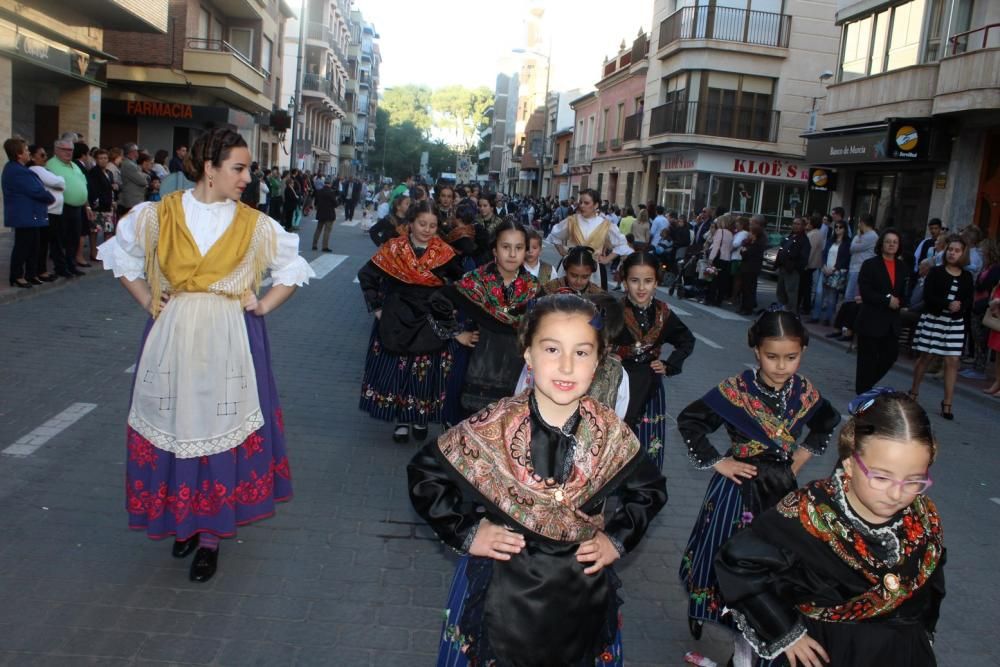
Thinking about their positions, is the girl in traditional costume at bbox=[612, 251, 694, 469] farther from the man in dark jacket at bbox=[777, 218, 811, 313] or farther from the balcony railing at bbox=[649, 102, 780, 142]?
the balcony railing at bbox=[649, 102, 780, 142]

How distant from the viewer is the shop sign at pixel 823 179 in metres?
22.8

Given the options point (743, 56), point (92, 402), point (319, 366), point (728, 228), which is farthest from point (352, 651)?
point (743, 56)

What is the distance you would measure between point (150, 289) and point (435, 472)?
2.09 meters

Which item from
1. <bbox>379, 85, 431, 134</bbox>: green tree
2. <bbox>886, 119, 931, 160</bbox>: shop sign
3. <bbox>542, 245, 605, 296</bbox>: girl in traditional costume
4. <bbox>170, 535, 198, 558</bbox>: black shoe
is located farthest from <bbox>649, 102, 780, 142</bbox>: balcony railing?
<bbox>379, 85, 431, 134</bbox>: green tree

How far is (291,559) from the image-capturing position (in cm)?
450

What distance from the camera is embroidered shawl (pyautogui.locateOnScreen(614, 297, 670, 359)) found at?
504 centimetres

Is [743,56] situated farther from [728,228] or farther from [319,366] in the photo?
[319,366]

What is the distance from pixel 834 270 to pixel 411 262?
1110 centimetres

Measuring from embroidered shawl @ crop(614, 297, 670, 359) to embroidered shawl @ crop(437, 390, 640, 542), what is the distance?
2.43 meters

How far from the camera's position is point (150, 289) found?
405 cm

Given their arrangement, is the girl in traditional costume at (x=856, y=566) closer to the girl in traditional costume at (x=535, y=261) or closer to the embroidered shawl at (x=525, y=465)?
the embroidered shawl at (x=525, y=465)

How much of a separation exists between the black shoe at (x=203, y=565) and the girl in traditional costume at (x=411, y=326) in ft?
8.19

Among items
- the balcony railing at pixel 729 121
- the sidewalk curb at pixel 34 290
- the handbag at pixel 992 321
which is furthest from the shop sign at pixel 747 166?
the sidewalk curb at pixel 34 290

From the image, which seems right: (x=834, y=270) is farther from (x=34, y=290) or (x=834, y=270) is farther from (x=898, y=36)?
(x=34, y=290)
